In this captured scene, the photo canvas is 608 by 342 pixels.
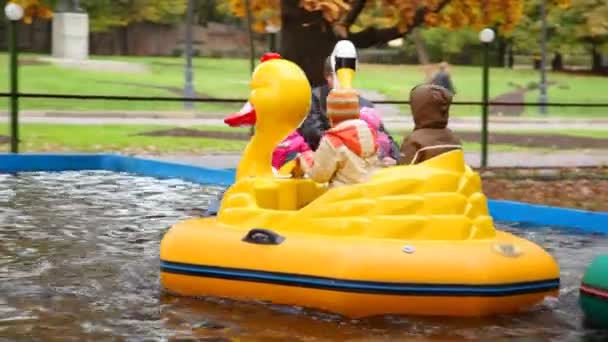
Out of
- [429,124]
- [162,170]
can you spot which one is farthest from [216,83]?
[429,124]

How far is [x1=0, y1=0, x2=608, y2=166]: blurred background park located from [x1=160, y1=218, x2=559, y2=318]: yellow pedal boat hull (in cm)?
620

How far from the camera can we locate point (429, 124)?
7.06 m

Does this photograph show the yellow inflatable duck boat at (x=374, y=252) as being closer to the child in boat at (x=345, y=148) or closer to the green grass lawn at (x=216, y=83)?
the child in boat at (x=345, y=148)

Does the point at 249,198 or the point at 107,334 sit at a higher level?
the point at 249,198

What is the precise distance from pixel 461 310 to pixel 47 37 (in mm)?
43089

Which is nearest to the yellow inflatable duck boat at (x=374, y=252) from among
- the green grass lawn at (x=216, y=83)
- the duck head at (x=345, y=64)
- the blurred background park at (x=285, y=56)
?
the duck head at (x=345, y=64)

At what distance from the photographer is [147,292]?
23.9ft

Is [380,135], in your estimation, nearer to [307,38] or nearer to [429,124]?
[429,124]

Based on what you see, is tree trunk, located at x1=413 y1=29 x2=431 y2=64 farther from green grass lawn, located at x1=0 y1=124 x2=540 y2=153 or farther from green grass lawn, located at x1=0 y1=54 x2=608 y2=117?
green grass lawn, located at x1=0 y1=124 x2=540 y2=153

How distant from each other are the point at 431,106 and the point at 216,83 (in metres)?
29.5

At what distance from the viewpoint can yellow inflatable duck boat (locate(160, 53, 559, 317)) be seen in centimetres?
633

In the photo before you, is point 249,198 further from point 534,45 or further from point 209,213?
point 534,45

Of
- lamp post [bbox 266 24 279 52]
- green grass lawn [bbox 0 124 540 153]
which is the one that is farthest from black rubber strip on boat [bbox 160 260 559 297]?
green grass lawn [bbox 0 124 540 153]

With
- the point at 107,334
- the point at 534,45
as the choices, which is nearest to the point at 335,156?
the point at 107,334
